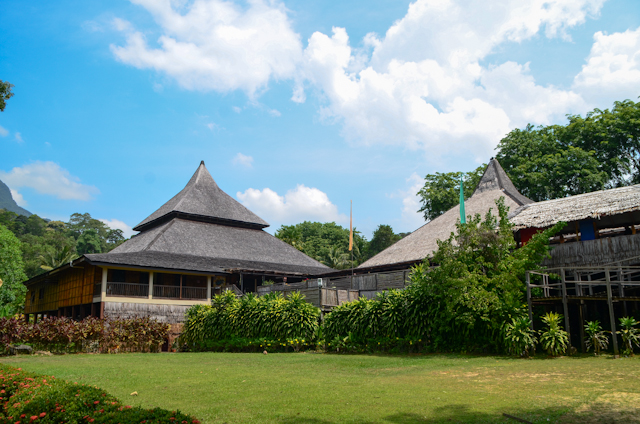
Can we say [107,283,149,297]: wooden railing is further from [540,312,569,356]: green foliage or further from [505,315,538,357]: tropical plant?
[540,312,569,356]: green foliage

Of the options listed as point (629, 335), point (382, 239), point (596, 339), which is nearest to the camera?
point (629, 335)

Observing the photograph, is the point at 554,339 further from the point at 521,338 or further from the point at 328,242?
the point at 328,242

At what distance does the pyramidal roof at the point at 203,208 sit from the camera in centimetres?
3619

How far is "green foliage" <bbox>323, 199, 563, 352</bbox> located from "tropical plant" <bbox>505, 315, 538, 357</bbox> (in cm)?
17

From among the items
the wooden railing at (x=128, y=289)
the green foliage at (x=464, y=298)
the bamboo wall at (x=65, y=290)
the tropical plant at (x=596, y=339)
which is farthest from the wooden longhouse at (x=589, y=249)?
the bamboo wall at (x=65, y=290)

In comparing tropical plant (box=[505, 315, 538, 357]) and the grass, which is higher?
tropical plant (box=[505, 315, 538, 357])

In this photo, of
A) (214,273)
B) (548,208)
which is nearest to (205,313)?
(214,273)

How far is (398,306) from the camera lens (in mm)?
14992

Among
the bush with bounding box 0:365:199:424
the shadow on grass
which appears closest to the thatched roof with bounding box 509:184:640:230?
the shadow on grass

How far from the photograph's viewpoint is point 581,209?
15.9 meters

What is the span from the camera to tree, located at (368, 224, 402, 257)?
207 feet

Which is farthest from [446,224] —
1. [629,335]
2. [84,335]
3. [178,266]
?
[84,335]

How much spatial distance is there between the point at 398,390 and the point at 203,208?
104 feet

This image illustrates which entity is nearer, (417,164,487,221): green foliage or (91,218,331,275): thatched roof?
(91,218,331,275): thatched roof
